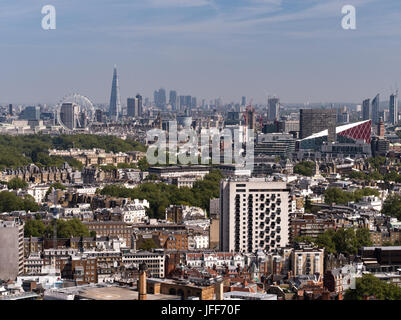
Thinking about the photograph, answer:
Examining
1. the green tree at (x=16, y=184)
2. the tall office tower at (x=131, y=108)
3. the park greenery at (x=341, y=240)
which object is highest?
the tall office tower at (x=131, y=108)

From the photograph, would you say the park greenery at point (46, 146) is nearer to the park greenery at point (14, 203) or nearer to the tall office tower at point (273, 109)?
the tall office tower at point (273, 109)

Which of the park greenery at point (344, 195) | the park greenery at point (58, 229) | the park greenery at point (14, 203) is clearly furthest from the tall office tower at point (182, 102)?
the park greenery at point (58, 229)

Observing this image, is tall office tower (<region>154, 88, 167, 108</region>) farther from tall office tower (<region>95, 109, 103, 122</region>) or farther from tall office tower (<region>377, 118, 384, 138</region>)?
tall office tower (<region>377, 118, 384, 138</region>)

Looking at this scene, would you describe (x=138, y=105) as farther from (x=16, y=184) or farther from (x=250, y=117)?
(x=16, y=184)

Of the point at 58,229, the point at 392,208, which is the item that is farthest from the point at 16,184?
the point at 392,208

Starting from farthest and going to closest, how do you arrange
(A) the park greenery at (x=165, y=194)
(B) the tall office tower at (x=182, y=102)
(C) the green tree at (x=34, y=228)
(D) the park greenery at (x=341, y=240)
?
(B) the tall office tower at (x=182, y=102) → (A) the park greenery at (x=165, y=194) → (C) the green tree at (x=34, y=228) → (D) the park greenery at (x=341, y=240)
